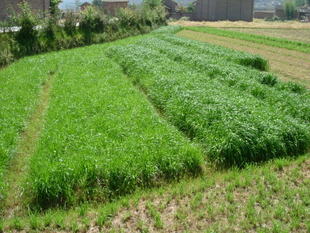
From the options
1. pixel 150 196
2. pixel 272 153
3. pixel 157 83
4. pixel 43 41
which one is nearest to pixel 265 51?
pixel 157 83

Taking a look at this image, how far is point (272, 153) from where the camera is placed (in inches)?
326

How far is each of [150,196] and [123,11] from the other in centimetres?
3122

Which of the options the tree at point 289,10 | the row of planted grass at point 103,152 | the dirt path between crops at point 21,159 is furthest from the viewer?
the tree at point 289,10

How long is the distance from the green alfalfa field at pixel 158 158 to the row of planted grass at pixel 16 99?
52 millimetres

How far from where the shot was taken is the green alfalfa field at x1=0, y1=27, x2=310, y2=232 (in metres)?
6.05

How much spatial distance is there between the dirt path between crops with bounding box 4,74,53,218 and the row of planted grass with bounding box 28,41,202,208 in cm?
38

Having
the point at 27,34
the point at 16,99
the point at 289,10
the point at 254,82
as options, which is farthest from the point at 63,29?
the point at 289,10

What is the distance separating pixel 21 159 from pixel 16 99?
4407mm

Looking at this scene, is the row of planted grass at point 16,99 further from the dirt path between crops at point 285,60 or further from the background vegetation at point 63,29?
the dirt path between crops at point 285,60

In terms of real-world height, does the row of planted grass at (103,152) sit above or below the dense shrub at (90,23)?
below

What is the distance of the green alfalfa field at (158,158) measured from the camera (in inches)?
238

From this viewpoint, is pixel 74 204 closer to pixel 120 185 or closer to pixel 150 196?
pixel 120 185

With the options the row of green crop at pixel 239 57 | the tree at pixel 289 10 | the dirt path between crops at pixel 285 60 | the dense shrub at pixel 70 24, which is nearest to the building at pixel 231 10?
the tree at pixel 289 10

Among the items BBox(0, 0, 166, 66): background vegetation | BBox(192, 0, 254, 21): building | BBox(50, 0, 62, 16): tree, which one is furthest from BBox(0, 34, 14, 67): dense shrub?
BBox(192, 0, 254, 21): building
